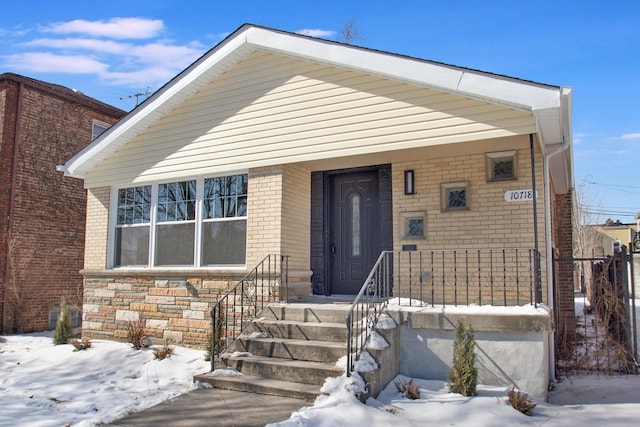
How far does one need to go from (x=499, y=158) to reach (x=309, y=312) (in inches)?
135

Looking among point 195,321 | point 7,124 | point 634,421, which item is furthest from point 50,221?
point 634,421

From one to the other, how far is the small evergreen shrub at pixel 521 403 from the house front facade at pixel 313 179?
1.37 m

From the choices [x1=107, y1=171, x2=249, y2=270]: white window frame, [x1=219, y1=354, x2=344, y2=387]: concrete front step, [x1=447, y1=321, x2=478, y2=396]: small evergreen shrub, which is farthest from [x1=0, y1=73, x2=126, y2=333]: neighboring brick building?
[x1=447, y1=321, x2=478, y2=396]: small evergreen shrub

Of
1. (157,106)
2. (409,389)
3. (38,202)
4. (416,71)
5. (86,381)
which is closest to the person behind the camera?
(409,389)

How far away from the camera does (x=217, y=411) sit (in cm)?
510

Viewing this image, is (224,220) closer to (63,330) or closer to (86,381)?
(86,381)

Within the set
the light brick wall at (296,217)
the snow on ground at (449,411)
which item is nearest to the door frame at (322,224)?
the light brick wall at (296,217)

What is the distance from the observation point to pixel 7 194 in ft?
39.4

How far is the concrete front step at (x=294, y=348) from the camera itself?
233 inches

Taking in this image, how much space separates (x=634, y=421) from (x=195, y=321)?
618 centimetres

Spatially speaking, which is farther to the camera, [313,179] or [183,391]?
[313,179]

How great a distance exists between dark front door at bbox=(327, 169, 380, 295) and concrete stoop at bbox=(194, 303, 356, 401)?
4.81ft

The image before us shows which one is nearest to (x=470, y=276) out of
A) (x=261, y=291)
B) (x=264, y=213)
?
(x=261, y=291)

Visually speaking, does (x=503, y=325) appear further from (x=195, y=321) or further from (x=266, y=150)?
(x=195, y=321)
